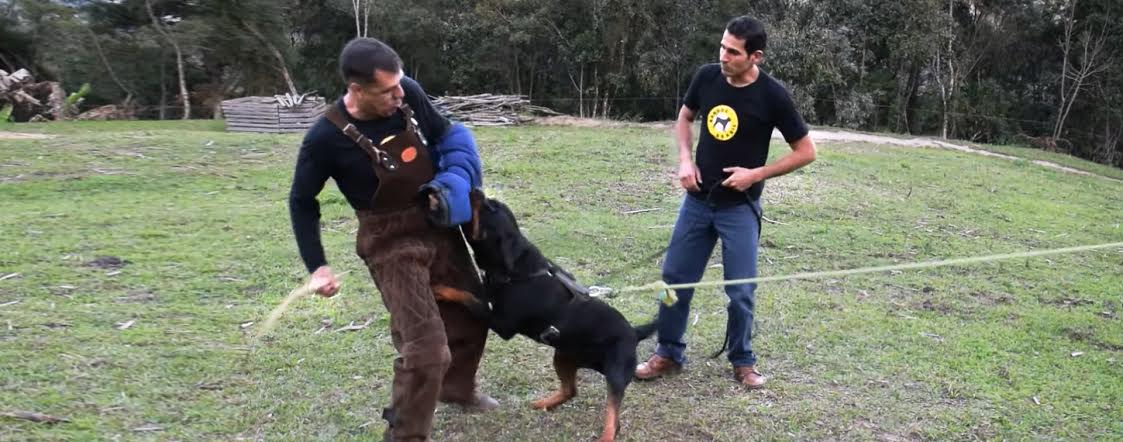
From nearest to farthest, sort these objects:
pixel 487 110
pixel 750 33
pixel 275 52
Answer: pixel 750 33
pixel 487 110
pixel 275 52

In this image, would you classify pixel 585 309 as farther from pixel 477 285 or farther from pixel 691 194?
pixel 691 194

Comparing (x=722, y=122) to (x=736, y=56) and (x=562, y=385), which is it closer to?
(x=736, y=56)

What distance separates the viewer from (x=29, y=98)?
18.3 m

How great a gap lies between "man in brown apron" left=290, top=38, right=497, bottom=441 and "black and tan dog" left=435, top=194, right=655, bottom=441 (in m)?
0.17

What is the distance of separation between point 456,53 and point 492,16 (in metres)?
2.39

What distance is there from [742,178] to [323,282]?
199cm

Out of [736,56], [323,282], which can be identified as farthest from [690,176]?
[323,282]

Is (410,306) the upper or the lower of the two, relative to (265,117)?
upper

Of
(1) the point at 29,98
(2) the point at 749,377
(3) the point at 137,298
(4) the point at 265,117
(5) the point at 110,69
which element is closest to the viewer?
(2) the point at 749,377

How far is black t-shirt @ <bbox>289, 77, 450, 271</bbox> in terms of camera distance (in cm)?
317

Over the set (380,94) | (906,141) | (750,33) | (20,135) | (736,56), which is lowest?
(20,135)

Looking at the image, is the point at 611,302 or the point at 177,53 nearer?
the point at 611,302

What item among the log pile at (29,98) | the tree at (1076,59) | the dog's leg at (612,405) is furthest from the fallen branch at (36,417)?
the tree at (1076,59)

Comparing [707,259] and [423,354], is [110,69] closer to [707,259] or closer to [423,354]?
[707,259]
